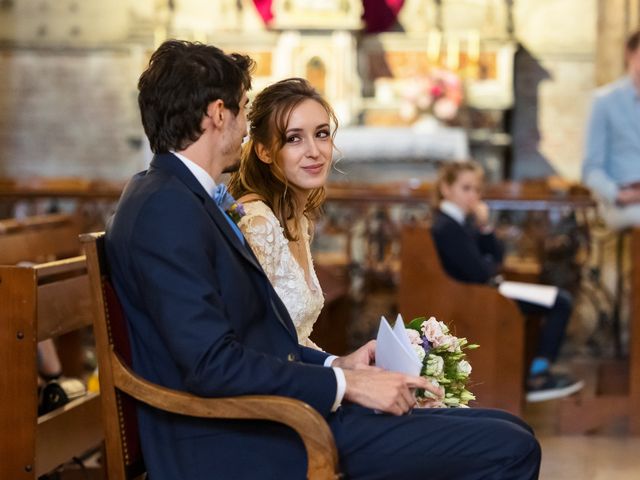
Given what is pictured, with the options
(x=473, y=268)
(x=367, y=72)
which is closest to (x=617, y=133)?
(x=473, y=268)

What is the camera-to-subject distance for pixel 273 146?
328 cm

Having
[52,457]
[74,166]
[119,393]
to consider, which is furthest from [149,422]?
[74,166]

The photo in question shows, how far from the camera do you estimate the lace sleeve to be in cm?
318

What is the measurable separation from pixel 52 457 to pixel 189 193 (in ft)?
5.36

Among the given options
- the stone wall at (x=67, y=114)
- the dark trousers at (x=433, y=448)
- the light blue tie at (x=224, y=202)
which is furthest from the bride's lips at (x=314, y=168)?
the stone wall at (x=67, y=114)

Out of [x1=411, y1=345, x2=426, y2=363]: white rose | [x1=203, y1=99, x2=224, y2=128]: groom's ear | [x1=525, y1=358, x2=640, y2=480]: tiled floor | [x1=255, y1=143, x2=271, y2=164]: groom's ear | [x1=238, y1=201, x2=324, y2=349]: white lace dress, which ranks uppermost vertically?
[x1=203, y1=99, x2=224, y2=128]: groom's ear

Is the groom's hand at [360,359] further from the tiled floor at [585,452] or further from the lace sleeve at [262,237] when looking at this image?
the tiled floor at [585,452]

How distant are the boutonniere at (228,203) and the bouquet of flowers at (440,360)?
1.65 ft

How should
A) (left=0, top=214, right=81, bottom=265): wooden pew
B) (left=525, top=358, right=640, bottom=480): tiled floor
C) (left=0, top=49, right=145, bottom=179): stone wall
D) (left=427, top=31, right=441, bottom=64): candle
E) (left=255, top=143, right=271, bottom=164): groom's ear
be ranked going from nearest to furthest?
1. (left=255, top=143, right=271, bottom=164): groom's ear
2. (left=525, top=358, right=640, bottom=480): tiled floor
3. (left=0, top=214, right=81, bottom=265): wooden pew
4. (left=427, top=31, right=441, bottom=64): candle
5. (left=0, top=49, right=145, bottom=179): stone wall

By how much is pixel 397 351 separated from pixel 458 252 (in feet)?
11.0

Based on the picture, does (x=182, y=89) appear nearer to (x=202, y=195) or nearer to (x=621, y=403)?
(x=202, y=195)

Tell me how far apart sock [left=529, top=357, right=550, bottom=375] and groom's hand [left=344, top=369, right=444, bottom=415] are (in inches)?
152

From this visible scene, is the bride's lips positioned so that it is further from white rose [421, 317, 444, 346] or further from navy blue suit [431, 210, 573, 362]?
navy blue suit [431, 210, 573, 362]

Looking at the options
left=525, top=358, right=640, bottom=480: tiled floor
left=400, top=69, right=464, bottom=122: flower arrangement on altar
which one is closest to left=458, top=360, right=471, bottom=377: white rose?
left=525, top=358, right=640, bottom=480: tiled floor
